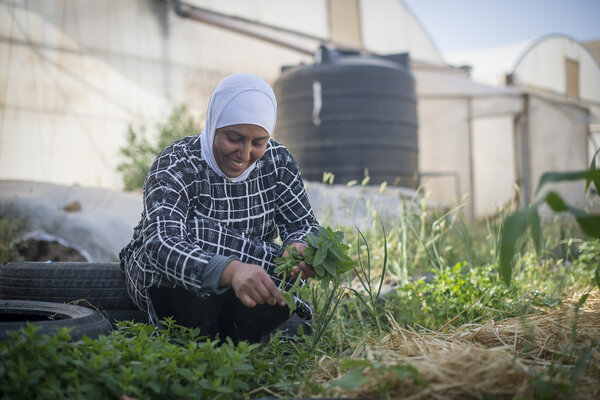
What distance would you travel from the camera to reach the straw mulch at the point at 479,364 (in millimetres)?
1150

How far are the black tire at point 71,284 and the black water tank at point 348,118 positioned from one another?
400 centimetres

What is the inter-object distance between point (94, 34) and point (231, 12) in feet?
7.64

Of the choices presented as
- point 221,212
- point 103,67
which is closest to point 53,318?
point 221,212

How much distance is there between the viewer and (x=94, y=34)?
6793 millimetres

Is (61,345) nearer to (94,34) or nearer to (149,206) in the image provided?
(149,206)

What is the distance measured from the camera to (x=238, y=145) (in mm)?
1870

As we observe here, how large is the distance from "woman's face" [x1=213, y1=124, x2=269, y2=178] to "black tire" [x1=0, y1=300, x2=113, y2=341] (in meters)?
0.69

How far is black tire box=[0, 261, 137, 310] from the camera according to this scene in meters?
2.21

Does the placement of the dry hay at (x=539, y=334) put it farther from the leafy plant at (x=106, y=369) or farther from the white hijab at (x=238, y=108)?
the white hijab at (x=238, y=108)

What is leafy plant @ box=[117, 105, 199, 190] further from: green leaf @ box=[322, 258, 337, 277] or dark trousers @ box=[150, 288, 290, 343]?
green leaf @ box=[322, 258, 337, 277]

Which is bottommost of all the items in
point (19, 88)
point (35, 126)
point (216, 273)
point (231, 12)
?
point (216, 273)

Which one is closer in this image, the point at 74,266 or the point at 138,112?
the point at 74,266

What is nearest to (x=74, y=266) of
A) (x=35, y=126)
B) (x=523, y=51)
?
(x=35, y=126)

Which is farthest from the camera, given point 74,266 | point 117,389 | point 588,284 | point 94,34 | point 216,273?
point 94,34
